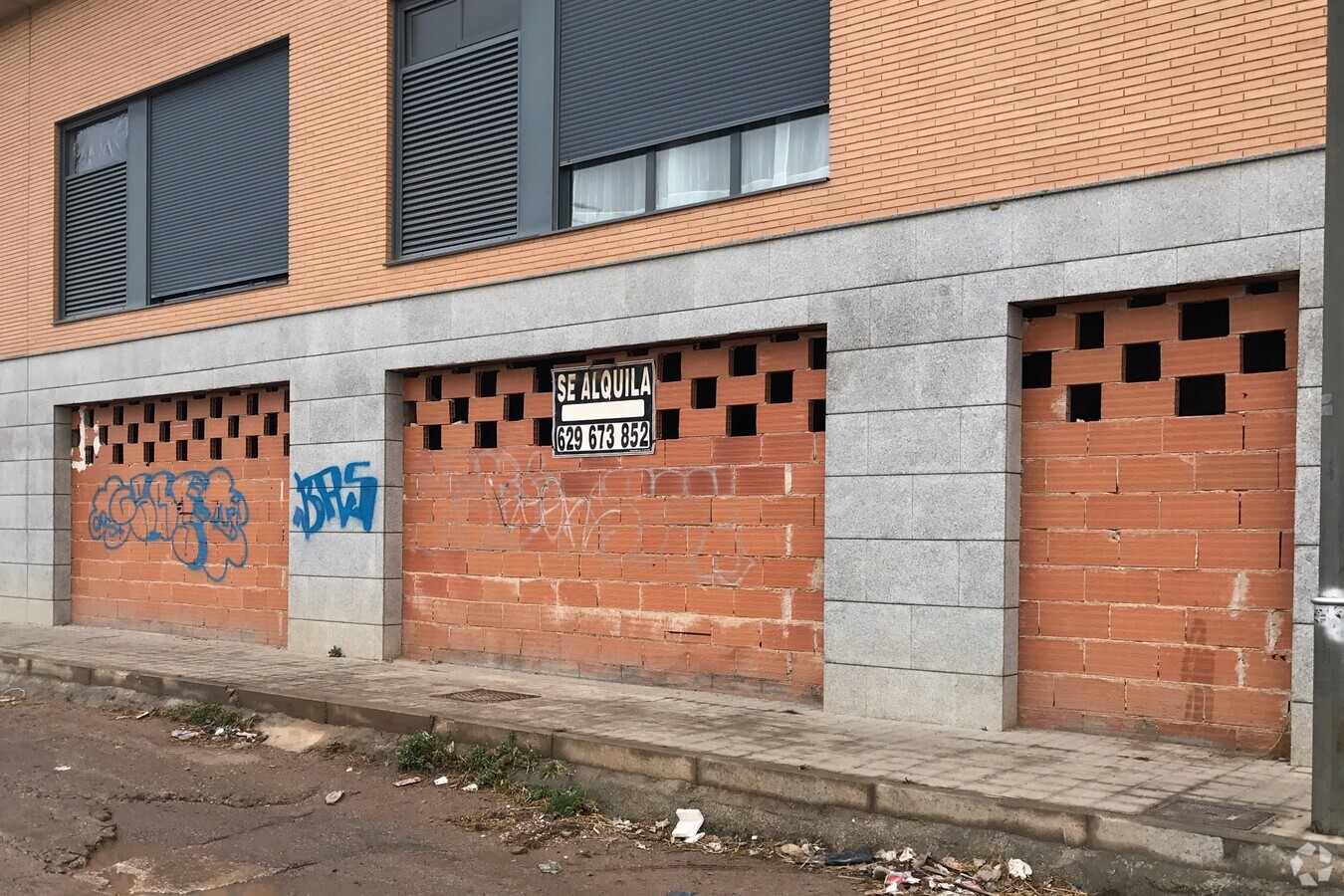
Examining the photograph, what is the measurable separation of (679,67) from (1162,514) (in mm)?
5200

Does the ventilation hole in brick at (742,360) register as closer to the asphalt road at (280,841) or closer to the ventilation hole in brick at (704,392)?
the ventilation hole in brick at (704,392)

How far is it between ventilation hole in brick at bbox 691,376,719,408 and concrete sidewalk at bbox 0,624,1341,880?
230 centimetres

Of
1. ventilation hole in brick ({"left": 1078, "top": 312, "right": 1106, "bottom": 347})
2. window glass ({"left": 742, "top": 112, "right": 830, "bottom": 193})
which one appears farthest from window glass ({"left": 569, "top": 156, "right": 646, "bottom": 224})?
ventilation hole in brick ({"left": 1078, "top": 312, "right": 1106, "bottom": 347})

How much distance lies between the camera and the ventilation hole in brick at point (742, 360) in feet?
32.0

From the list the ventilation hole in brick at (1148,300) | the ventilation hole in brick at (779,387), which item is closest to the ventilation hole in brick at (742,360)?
the ventilation hole in brick at (779,387)

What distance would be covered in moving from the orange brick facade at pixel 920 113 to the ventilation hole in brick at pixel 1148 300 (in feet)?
2.55

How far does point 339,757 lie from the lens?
894 cm

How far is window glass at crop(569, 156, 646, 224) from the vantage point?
10.6 meters

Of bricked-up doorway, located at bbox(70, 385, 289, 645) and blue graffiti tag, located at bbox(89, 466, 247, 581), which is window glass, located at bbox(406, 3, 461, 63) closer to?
bricked-up doorway, located at bbox(70, 385, 289, 645)

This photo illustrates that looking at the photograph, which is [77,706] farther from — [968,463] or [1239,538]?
[1239,538]

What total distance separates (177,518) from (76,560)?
251cm

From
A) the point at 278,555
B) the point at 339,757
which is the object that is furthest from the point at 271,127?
the point at 339,757

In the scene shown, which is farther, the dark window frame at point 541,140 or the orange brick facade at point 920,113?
the dark window frame at point 541,140

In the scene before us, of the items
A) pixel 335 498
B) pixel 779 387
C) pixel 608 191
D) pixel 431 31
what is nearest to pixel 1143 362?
pixel 779 387
